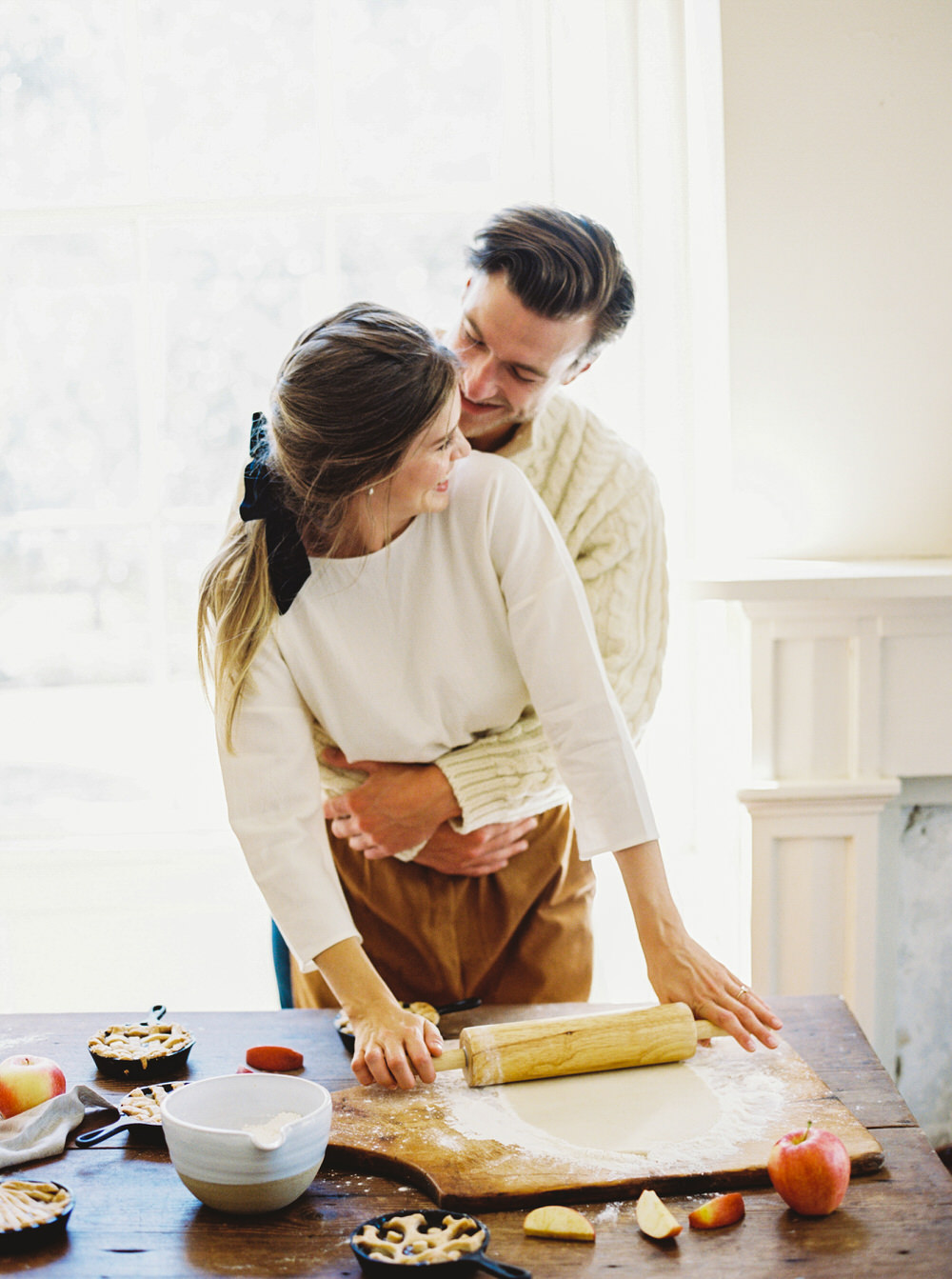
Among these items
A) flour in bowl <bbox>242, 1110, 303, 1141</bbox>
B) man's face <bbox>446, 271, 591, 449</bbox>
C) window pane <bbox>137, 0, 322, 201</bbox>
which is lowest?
flour in bowl <bbox>242, 1110, 303, 1141</bbox>

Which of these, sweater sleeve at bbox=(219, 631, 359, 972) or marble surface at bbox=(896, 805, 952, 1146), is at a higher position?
sweater sleeve at bbox=(219, 631, 359, 972)

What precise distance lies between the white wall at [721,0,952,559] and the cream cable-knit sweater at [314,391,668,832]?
0.36 m

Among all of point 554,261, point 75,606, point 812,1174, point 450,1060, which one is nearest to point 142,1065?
point 450,1060

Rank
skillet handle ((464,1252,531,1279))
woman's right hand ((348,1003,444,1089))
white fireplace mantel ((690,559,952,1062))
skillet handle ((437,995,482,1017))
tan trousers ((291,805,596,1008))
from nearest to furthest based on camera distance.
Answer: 1. skillet handle ((464,1252,531,1279))
2. woman's right hand ((348,1003,444,1089))
3. skillet handle ((437,995,482,1017))
4. tan trousers ((291,805,596,1008))
5. white fireplace mantel ((690,559,952,1062))

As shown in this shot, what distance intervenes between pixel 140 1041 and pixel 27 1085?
0.15m

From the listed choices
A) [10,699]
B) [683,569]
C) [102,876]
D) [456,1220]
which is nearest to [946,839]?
[683,569]

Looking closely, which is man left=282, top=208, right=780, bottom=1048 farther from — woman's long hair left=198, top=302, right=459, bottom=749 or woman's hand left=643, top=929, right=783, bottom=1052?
woman's long hair left=198, top=302, right=459, bottom=749

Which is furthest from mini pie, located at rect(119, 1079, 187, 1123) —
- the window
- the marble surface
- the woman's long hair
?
the marble surface

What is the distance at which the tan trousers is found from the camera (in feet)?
5.31

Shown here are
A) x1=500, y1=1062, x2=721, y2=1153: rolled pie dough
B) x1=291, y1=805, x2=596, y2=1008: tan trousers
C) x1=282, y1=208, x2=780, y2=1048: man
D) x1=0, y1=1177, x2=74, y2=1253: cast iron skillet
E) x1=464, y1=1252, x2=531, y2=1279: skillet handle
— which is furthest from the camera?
x1=291, y1=805, x2=596, y2=1008: tan trousers

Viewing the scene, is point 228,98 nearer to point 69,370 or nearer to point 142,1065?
point 69,370

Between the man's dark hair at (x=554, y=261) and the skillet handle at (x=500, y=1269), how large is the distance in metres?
1.07

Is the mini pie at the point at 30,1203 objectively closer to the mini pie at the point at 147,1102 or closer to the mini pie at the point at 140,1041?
the mini pie at the point at 147,1102

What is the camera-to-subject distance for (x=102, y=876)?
7.80 feet
